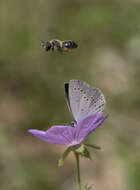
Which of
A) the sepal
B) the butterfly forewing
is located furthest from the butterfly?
the sepal

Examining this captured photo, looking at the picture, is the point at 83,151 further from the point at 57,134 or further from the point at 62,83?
the point at 62,83

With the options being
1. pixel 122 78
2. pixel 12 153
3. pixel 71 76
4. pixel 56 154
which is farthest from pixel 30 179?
pixel 122 78

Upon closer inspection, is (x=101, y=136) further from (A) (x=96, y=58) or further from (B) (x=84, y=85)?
(B) (x=84, y=85)

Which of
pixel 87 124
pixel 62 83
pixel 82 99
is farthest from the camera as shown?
pixel 62 83

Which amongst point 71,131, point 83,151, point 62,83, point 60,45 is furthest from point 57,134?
point 62,83

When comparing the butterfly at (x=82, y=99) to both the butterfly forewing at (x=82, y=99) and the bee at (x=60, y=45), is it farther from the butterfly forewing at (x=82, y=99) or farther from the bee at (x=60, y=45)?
the bee at (x=60, y=45)
